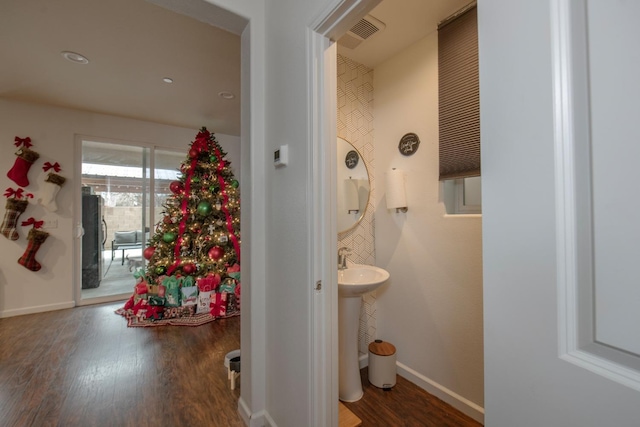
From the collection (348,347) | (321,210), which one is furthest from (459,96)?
(348,347)

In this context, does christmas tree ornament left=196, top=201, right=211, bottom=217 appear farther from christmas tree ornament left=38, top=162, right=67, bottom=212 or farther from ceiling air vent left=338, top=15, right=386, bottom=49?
ceiling air vent left=338, top=15, right=386, bottom=49

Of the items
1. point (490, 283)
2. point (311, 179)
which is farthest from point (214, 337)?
point (490, 283)

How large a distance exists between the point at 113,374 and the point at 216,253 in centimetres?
157

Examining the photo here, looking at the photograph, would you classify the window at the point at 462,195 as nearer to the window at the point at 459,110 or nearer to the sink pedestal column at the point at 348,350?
the window at the point at 459,110

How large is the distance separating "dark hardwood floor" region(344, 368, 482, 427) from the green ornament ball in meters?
2.63

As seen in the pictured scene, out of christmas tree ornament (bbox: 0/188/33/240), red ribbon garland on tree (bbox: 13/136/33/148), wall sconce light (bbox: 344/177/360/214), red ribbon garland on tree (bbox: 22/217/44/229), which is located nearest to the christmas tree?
red ribbon garland on tree (bbox: 22/217/44/229)

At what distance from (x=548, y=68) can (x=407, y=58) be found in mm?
1881

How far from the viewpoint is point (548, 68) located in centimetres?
40

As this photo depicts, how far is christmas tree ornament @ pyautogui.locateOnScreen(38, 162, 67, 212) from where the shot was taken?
3279mm

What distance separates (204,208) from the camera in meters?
3.35

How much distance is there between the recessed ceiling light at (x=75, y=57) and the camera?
232cm

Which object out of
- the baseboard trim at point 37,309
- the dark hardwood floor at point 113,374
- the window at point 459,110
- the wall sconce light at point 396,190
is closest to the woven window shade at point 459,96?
the window at point 459,110

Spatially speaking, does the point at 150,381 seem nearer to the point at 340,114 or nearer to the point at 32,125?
the point at 340,114

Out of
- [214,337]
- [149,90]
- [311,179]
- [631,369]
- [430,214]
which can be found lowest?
[214,337]
